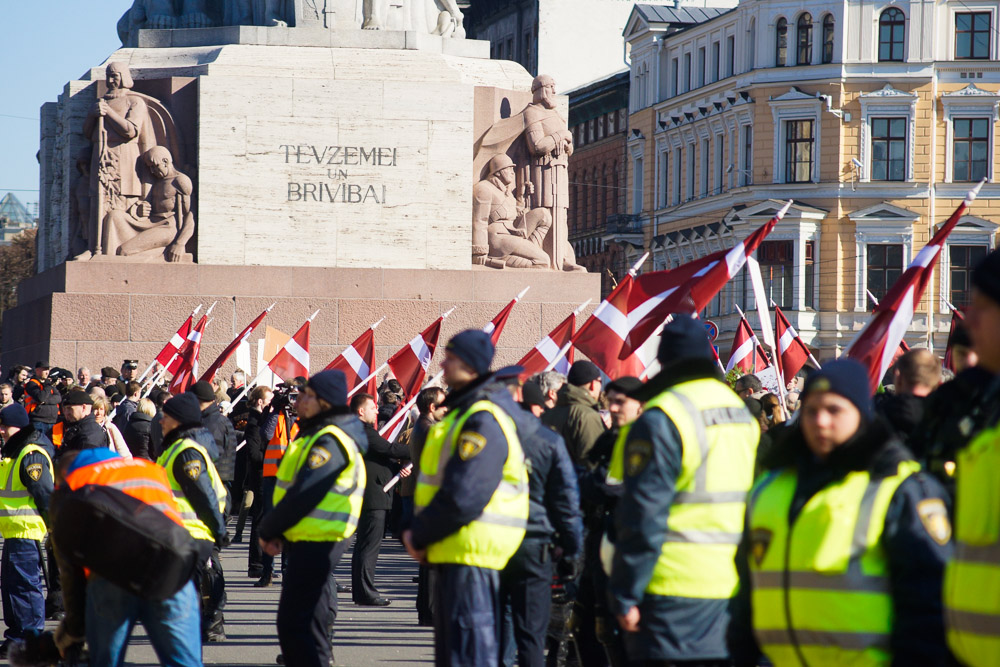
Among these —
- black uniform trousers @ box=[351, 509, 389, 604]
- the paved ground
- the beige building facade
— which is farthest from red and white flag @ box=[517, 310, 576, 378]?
the beige building facade

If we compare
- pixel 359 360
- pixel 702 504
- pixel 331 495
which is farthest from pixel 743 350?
pixel 702 504

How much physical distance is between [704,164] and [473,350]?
173 feet

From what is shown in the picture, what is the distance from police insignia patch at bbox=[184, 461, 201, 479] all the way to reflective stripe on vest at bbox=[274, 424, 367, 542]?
26.1 inches

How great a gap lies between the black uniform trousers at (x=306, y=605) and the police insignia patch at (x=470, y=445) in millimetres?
1505

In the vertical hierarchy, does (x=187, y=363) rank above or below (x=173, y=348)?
below

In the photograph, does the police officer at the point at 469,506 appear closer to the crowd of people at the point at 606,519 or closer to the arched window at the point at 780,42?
the crowd of people at the point at 606,519

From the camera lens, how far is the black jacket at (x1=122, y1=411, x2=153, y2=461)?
13227mm

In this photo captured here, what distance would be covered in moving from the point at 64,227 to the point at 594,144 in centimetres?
4822

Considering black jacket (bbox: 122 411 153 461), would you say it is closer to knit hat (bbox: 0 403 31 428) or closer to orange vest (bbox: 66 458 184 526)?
knit hat (bbox: 0 403 31 428)

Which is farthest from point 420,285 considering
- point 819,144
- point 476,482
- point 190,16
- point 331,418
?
point 819,144

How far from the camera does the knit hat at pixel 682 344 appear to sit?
570 cm

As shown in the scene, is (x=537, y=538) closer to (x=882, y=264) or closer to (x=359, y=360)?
(x=359, y=360)

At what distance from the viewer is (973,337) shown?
355 cm

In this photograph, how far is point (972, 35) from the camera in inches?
2085
